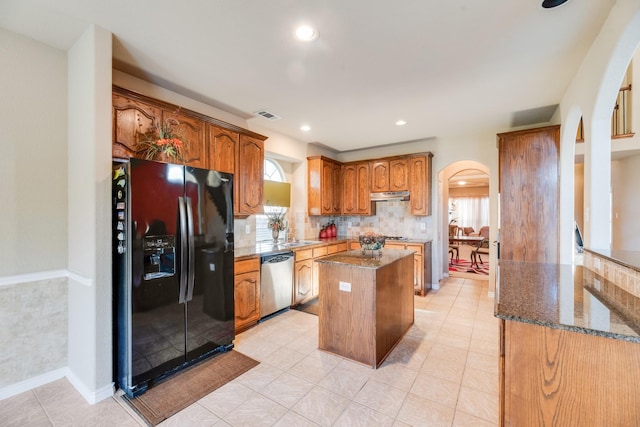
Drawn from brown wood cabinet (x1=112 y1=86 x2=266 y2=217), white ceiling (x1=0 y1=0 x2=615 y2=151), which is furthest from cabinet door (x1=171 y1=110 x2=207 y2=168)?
white ceiling (x1=0 y1=0 x2=615 y2=151)

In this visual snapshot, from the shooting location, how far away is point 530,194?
3.49 m

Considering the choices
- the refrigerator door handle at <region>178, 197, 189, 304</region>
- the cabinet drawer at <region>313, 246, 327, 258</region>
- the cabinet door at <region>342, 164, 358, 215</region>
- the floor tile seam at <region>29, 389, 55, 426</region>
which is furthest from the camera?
the cabinet door at <region>342, 164, 358, 215</region>

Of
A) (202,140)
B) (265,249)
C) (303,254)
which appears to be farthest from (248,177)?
(303,254)

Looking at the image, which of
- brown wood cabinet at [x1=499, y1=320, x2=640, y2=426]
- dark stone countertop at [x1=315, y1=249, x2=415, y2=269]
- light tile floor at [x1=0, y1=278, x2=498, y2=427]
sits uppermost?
dark stone countertop at [x1=315, y1=249, x2=415, y2=269]

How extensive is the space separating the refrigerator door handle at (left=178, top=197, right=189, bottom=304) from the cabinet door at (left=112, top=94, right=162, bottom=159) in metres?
0.68

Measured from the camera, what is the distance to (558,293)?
56.3 inches

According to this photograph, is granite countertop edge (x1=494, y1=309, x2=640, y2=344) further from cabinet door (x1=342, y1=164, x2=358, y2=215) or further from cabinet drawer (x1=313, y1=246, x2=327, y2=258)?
cabinet door (x1=342, y1=164, x2=358, y2=215)

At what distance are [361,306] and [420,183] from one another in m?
3.04

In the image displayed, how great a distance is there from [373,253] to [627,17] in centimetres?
247

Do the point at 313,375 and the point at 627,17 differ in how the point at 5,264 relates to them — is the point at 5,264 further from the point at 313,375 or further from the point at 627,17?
the point at 627,17

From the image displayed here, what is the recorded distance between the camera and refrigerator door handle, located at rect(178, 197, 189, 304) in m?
2.28

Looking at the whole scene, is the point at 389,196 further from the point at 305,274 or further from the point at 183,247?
the point at 183,247

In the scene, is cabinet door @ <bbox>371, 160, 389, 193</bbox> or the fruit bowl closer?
the fruit bowl

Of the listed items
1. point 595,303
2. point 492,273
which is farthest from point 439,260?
point 595,303
